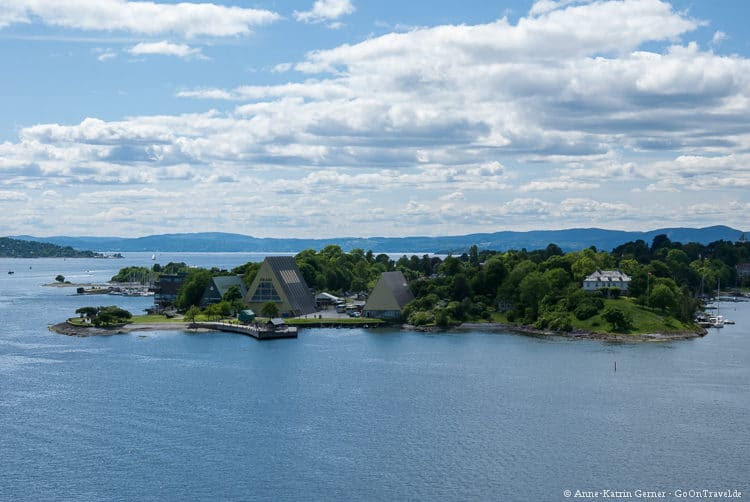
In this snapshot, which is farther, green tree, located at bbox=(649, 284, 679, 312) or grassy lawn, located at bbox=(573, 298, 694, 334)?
green tree, located at bbox=(649, 284, 679, 312)

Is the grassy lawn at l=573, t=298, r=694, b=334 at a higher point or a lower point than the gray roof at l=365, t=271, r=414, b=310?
lower

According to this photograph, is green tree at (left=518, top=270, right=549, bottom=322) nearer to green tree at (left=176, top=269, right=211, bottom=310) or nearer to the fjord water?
the fjord water

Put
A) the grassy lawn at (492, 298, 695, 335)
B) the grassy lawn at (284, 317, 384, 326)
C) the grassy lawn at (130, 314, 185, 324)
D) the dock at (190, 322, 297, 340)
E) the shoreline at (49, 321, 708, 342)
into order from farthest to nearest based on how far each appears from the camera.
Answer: the grassy lawn at (284, 317, 384, 326) < the grassy lawn at (130, 314, 185, 324) < the grassy lawn at (492, 298, 695, 335) < the dock at (190, 322, 297, 340) < the shoreline at (49, 321, 708, 342)

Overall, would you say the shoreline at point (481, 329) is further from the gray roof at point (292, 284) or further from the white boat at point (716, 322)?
the white boat at point (716, 322)

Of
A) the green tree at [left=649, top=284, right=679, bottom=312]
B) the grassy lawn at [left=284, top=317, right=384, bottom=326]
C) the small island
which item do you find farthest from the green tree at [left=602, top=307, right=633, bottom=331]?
the grassy lawn at [left=284, top=317, right=384, bottom=326]

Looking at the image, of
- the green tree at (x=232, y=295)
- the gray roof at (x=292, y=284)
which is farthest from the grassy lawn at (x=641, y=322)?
the green tree at (x=232, y=295)

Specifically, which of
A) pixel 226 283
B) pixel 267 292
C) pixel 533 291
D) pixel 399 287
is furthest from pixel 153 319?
pixel 533 291

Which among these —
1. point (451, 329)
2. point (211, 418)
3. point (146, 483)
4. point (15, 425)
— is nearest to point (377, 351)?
point (451, 329)
